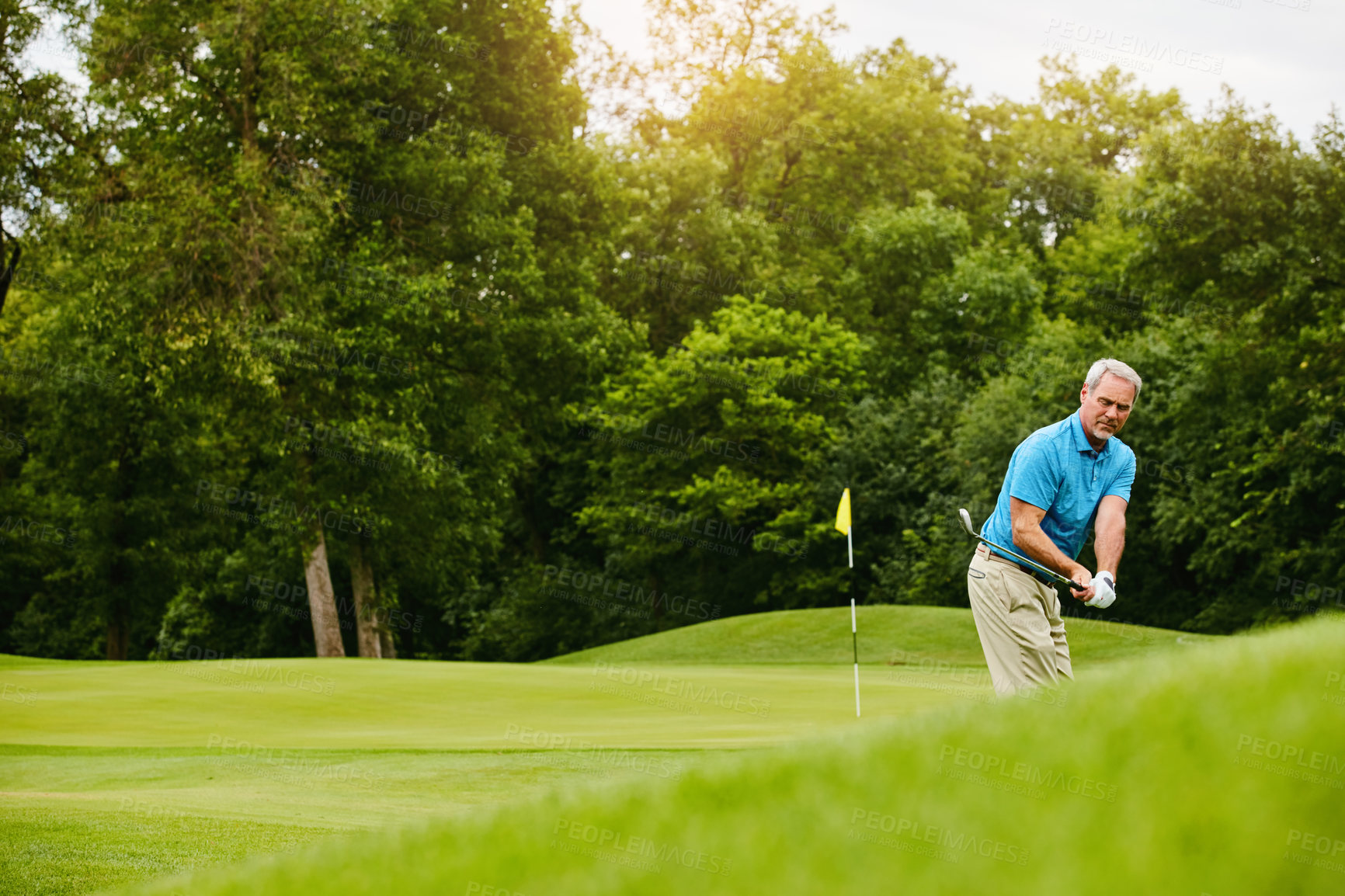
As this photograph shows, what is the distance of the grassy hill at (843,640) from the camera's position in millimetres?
22625

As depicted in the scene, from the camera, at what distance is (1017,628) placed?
5.26 m

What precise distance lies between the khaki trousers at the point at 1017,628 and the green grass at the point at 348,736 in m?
0.20

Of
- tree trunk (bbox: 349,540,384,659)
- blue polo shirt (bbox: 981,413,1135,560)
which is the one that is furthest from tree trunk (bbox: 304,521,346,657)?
blue polo shirt (bbox: 981,413,1135,560)

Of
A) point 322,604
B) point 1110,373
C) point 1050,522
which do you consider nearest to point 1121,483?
point 1050,522

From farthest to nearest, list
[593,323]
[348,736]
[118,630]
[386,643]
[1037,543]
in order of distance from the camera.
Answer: [118,630]
[386,643]
[593,323]
[348,736]
[1037,543]

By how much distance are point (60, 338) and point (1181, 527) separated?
27.4 metres

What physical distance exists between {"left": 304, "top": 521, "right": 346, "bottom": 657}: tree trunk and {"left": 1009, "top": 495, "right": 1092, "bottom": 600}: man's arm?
23.2m

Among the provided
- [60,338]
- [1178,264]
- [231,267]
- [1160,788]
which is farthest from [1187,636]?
[60,338]

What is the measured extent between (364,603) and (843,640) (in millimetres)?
11526

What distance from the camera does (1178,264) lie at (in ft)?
81.0

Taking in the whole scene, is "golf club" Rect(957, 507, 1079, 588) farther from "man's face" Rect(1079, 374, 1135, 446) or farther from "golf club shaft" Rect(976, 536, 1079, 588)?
"man's face" Rect(1079, 374, 1135, 446)

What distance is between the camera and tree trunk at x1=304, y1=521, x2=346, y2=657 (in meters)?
26.6

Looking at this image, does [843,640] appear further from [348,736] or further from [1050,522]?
[1050,522]

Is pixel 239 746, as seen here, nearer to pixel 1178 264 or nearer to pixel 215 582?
pixel 1178 264
